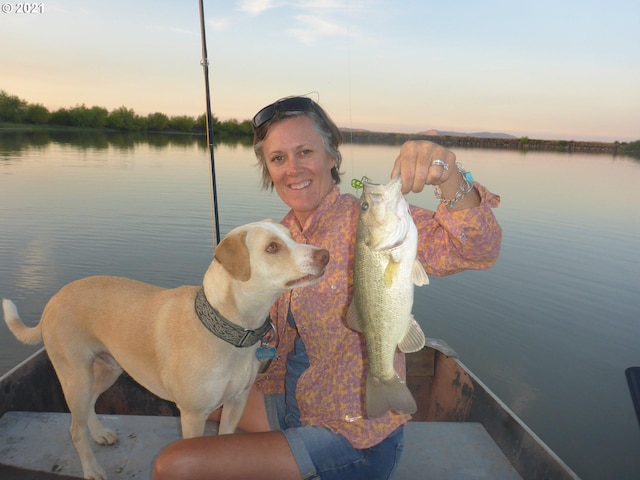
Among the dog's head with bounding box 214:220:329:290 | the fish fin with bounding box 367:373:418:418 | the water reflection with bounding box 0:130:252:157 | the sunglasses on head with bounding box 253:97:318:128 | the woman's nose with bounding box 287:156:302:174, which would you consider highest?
the water reflection with bounding box 0:130:252:157

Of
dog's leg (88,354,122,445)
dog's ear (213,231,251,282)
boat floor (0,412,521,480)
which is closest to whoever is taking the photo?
dog's ear (213,231,251,282)

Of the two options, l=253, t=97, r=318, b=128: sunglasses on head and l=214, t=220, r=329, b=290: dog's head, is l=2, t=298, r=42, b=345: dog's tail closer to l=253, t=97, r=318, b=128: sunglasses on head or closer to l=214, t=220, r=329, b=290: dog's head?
l=214, t=220, r=329, b=290: dog's head

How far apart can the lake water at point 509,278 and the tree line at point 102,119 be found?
2862 inches

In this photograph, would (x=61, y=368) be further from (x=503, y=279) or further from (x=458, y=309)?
(x=503, y=279)

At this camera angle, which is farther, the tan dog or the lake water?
the lake water

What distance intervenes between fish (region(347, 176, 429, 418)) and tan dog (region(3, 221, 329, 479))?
2.10 feet

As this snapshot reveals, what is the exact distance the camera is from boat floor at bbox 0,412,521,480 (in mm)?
3496

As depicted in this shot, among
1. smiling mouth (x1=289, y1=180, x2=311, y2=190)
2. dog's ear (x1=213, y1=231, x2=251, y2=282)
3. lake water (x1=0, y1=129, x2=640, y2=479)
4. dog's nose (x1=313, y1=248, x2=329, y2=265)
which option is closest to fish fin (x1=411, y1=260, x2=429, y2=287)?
dog's nose (x1=313, y1=248, x2=329, y2=265)

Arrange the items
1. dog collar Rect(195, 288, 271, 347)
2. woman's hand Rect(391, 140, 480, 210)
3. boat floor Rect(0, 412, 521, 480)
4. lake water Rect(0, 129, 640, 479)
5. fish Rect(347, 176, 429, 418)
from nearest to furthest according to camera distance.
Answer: fish Rect(347, 176, 429, 418), woman's hand Rect(391, 140, 480, 210), dog collar Rect(195, 288, 271, 347), boat floor Rect(0, 412, 521, 480), lake water Rect(0, 129, 640, 479)

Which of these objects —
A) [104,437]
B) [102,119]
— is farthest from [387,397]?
[102,119]

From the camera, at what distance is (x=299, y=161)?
3.27 metres

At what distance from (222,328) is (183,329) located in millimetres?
357

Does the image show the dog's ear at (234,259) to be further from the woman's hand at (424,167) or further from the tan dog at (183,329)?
the woman's hand at (424,167)

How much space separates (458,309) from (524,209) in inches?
432
